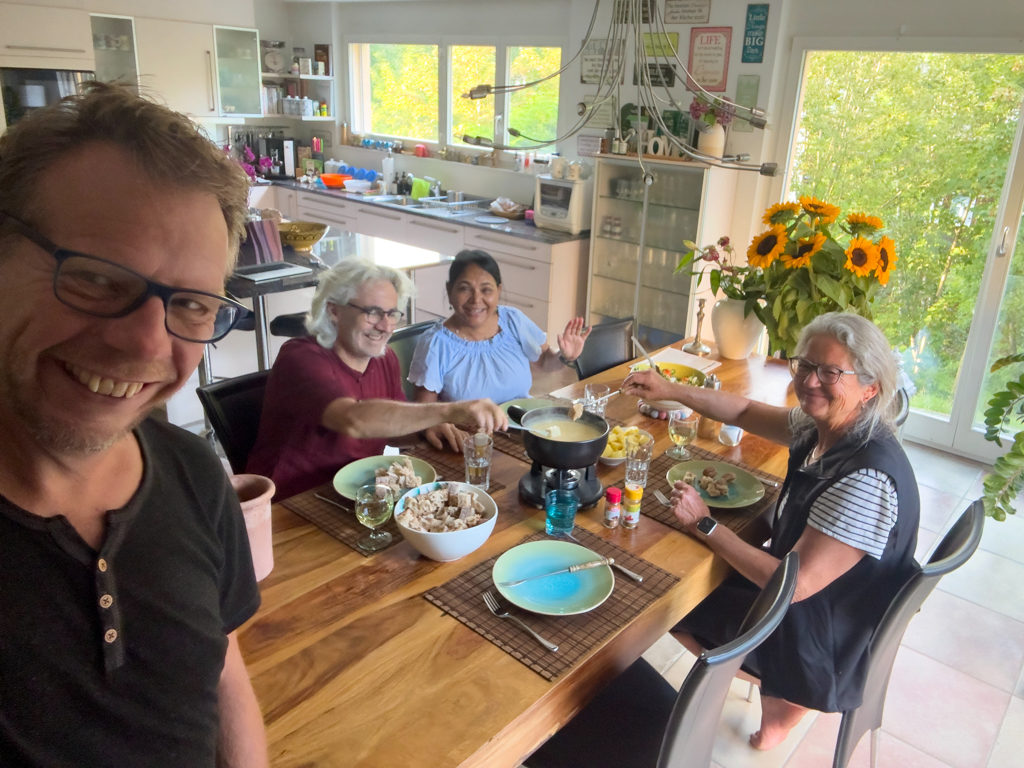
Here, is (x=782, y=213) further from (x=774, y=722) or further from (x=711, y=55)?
(x=711, y=55)

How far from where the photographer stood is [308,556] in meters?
1.51

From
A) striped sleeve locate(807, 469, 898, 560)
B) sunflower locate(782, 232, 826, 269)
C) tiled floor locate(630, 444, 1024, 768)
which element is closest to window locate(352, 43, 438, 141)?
sunflower locate(782, 232, 826, 269)

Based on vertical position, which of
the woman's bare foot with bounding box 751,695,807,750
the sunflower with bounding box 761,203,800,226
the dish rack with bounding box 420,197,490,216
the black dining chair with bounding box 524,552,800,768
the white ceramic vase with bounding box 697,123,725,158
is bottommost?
the woman's bare foot with bounding box 751,695,807,750

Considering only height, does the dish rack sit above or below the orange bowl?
below

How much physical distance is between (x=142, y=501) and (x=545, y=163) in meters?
4.78

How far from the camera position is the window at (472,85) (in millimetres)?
5547

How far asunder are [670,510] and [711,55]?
11.0ft

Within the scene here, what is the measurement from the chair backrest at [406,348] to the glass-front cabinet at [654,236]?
84.8 inches

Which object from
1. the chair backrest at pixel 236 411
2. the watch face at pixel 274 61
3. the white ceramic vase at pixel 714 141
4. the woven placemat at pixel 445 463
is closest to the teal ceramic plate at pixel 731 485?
the woven placemat at pixel 445 463

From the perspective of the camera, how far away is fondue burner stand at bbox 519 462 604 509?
5.61 ft

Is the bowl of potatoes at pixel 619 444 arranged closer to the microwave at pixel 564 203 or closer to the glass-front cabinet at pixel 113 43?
the microwave at pixel 564 203

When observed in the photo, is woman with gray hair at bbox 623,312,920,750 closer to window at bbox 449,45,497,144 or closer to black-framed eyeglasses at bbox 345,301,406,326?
black-framed eyeglasses at bbox 345,301,406,326

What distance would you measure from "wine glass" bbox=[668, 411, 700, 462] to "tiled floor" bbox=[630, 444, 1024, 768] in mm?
728

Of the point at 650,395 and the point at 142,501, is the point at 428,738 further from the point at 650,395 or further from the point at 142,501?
the point at 650,395
